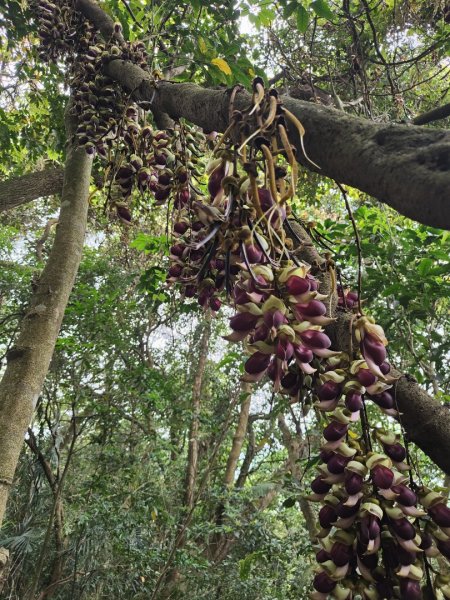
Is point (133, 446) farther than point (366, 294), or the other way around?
point (133, 446)

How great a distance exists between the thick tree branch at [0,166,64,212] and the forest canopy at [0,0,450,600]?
1 centimetres

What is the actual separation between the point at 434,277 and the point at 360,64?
2278 mm

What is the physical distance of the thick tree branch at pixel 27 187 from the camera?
3.07 m

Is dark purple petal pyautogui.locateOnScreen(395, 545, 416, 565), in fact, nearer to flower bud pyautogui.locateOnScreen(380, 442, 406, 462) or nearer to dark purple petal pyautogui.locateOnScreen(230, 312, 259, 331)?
flower bud pyautogui.locateOnScreen(380, 442, 406, 462)

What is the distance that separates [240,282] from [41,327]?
135 cm

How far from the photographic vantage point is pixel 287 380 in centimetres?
82

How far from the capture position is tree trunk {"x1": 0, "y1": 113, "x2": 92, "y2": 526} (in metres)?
1.60

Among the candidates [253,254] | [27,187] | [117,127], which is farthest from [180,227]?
[27,187]

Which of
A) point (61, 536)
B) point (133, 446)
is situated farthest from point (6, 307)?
point (61, 536)

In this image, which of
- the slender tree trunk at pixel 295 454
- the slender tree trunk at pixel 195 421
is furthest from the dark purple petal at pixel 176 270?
the slender tree trunk at pixel 295 454

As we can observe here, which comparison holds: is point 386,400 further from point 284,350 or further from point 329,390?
point 284,350

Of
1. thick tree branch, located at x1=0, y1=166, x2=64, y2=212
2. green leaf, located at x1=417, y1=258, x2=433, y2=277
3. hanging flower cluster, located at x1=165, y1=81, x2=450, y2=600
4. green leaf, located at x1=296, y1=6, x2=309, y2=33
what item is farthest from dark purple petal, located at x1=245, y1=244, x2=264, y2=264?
thick tree branch, located at x1=0, y1=166, x2=64, y2=212

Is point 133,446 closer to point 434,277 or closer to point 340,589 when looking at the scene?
point 434,277

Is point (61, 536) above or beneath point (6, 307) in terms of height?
beneath
